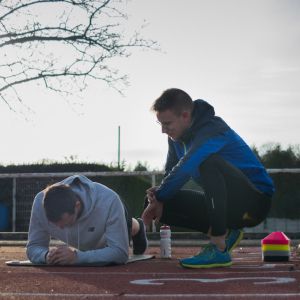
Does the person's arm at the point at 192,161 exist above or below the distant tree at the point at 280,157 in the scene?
below

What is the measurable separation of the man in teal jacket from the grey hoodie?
33 centimetres

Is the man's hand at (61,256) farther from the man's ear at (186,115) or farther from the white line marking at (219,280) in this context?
the man's ear at (186,115)

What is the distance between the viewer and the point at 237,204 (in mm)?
5457

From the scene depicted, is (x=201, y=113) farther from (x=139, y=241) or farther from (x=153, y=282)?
(x=139, y=241)

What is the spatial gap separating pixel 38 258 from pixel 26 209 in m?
8.66

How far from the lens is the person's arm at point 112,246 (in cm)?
522

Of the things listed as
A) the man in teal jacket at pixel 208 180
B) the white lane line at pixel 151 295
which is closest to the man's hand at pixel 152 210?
the man in teal jacket at pixel 208 180

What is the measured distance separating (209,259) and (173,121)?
968 mm

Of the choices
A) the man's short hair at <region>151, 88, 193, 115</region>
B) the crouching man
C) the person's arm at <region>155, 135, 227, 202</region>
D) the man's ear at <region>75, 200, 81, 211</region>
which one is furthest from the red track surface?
the man's short hair at <region>151, 88, 193, 115</region>

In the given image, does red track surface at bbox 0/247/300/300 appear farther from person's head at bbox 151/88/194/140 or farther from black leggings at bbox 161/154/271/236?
person's head at bbox 151/88/194/140

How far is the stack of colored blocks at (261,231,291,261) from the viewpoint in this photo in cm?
573

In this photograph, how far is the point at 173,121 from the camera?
5.11m

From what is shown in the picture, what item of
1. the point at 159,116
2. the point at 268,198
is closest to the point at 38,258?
the point at 159,116

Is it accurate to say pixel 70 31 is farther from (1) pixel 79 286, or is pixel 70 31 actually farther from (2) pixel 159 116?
(1) pixel 79 286
